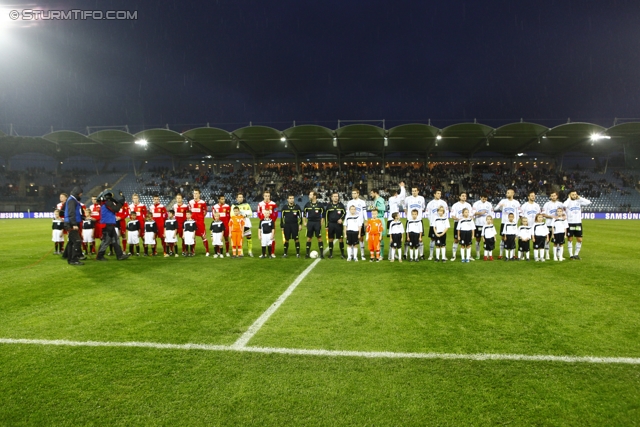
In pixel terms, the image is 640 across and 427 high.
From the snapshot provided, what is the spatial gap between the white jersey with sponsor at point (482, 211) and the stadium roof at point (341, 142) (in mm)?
23818

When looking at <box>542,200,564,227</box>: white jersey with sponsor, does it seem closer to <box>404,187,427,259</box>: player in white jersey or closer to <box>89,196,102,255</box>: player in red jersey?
<box>404,187,427,259</box>: player in white jersey

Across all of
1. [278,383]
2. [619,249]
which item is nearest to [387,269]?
[278,383]

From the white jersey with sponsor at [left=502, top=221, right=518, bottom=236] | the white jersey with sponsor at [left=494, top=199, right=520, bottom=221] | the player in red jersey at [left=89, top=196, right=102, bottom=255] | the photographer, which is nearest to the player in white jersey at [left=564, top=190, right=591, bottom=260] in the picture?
the white jersey with sponsor at [left=494, top=199, right=520, bottom=221]

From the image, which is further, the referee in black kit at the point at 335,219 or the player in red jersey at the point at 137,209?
the player in red jersey at the point at 137,209

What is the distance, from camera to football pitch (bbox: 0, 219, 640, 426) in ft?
8.70

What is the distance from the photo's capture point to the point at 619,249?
37.0 ft

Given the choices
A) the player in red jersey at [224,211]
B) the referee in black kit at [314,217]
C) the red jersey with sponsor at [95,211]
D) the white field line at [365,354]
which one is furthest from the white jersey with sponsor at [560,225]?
the red jersey with sponsor at [95,211]

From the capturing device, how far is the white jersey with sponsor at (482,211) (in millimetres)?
9688

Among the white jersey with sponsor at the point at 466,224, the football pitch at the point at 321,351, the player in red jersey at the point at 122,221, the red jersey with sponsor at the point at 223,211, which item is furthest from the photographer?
the player in red jersey at the point at 122,221

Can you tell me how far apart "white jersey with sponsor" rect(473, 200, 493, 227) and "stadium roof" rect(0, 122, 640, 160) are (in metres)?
23.8

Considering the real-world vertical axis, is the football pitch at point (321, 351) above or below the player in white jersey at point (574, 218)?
below

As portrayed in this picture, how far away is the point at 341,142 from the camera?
37.5 metres

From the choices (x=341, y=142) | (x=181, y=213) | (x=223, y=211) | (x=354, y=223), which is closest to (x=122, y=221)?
(x=181, y=213)

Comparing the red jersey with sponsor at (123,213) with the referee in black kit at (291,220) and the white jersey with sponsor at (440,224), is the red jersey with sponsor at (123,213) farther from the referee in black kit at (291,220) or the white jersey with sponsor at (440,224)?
the white jersey with sponsor at (440,224)
